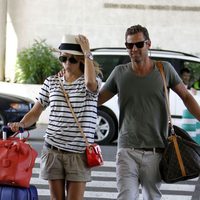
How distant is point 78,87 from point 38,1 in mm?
15291

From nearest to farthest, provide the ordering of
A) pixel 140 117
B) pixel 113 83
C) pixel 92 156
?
pixel 92 156 → pixel 140 117 → pixel 113 83

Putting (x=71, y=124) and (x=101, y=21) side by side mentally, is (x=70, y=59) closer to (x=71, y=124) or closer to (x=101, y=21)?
(x=71, y=124)

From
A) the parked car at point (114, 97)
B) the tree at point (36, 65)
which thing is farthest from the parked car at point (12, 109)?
the tree at point (36, 65)

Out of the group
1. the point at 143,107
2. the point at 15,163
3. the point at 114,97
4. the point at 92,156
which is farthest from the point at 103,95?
the point at 114,97

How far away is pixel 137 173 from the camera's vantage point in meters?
4.86

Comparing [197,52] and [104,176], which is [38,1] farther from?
[104,176]

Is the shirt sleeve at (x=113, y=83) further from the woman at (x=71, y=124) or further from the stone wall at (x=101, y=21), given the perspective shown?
the stone wall at (x=101, y=21)

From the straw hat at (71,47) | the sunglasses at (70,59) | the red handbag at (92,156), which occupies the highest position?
the straw hat at (71,47)

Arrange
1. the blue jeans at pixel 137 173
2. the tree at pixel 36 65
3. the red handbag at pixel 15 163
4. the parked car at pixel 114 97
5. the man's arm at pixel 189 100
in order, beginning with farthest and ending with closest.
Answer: the tree at pixel 36 65
the parked car at pixel 114 97
the man's arm at pixel 189 100
the blue jeans at pixel 137 173
the red handbag at pixel 15 163

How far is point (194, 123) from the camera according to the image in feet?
40.2

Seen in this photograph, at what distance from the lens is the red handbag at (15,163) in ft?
14.4

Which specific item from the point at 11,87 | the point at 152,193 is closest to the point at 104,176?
the point at 152,193

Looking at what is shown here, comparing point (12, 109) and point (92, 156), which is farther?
point (12, 109)

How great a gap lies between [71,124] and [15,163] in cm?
49
